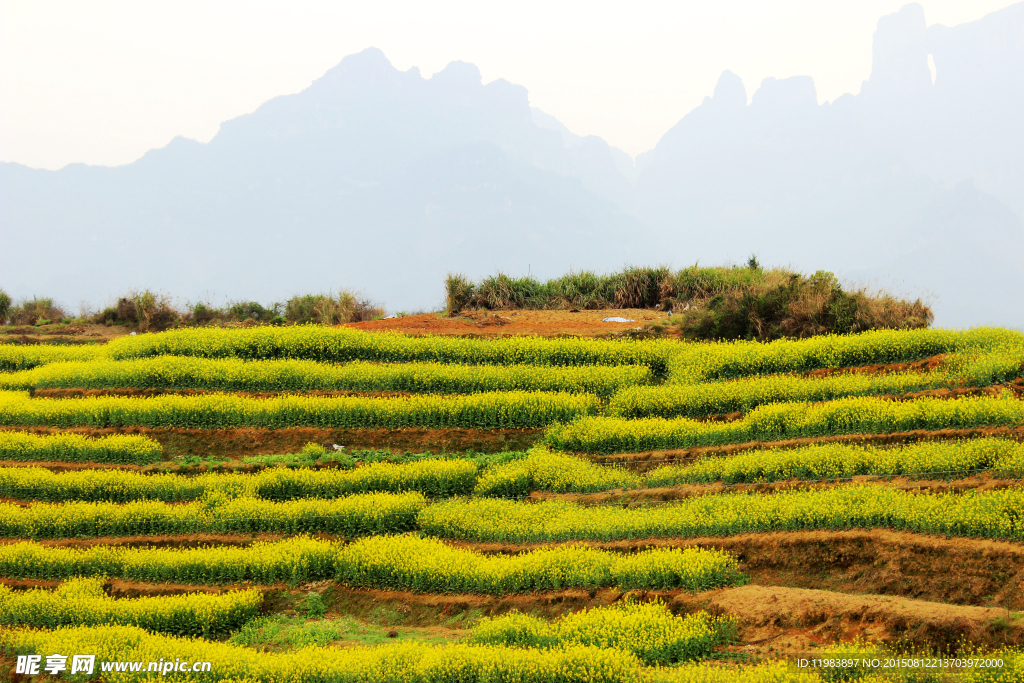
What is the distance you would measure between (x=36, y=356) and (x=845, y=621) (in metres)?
23.6

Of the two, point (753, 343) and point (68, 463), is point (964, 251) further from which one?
point (68, 463)

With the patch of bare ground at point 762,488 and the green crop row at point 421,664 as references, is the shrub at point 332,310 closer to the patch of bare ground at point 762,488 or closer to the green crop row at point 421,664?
the patch of bare ground at point 762,488

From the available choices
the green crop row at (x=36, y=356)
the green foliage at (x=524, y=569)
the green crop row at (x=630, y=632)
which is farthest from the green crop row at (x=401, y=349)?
the green crop row at (x=630, y=632)

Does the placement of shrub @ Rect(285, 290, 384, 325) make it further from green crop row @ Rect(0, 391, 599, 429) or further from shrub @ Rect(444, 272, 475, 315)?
green crop row @ Rect(0, 391, 599, 429)

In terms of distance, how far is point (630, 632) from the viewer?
786 cm

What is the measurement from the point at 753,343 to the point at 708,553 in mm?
9793

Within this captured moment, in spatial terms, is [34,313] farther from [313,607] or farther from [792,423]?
[792,423]

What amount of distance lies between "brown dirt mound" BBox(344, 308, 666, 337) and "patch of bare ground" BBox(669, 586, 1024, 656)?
13.0 m

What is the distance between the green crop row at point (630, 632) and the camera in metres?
7.72

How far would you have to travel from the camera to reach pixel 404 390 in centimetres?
1744

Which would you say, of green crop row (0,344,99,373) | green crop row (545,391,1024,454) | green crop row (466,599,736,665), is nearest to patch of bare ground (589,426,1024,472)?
green crop row (545,391,1024,454)

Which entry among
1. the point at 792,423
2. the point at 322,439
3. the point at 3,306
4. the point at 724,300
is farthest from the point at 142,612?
the point at 3,306

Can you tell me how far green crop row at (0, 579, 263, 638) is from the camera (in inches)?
365

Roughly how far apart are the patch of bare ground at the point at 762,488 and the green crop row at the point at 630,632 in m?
3.21
